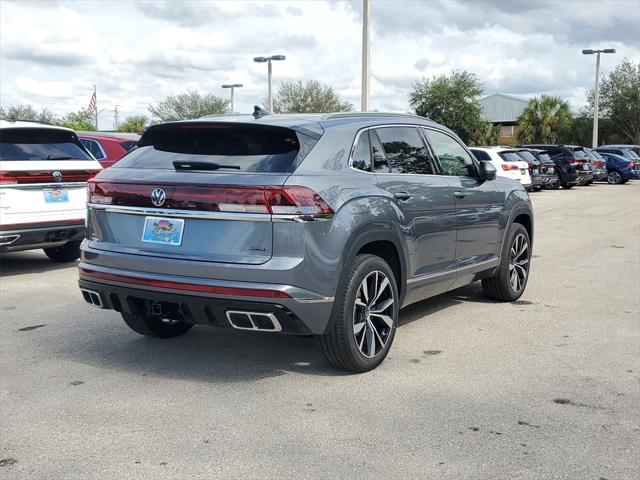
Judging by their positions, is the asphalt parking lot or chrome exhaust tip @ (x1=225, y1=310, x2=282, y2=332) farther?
chrome exhaust tip @ (x1=225, y1=310, x2=282, y2=332)

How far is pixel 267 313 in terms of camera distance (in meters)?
4.34

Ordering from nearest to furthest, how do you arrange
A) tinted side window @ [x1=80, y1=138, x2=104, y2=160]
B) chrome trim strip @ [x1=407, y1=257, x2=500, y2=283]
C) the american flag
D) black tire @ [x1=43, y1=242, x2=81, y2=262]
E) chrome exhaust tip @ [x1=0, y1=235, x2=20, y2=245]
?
1. chrome trim strip @ [x1=407, y1=257, x2=500, y2=283]
2. chrome exhaust tip @ [x1=0, y1=235, x2=20, y2=245]
3. black tire @ [x1=43, y1=242, x2=81, y2=262]
4. tinted side window @ [x1=80, y1=138, x2=104, y2=160]
5. the american flag

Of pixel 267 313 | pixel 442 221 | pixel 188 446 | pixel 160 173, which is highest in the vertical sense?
pixel 160 173

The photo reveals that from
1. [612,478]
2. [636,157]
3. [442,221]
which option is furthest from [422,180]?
[636,157]

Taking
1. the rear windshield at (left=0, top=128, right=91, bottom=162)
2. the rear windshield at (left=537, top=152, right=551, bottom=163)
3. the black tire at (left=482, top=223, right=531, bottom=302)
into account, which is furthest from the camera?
the rear windshield at (left=537, top=152, right=551, bottom=163)

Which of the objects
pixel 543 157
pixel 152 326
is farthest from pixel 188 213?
pixel 543 157

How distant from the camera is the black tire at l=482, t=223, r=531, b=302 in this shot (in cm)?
710

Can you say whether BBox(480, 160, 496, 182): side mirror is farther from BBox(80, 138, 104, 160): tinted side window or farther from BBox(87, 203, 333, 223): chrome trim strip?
BBox(80, 138, 104, 160): tinted side window

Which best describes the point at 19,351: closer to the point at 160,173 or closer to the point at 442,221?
the point at 160,173

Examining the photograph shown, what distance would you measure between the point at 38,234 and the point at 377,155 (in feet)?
15.9

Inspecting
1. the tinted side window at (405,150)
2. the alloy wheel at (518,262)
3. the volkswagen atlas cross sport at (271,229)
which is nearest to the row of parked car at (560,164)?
the alloy wheel at (518,262)

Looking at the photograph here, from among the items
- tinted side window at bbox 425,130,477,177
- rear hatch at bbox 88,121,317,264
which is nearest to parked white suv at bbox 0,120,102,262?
rear hatch at bbox 88,121,317,264

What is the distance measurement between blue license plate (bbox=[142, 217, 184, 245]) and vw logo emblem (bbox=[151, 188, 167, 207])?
95 millimetres

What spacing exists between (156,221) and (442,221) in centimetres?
231
